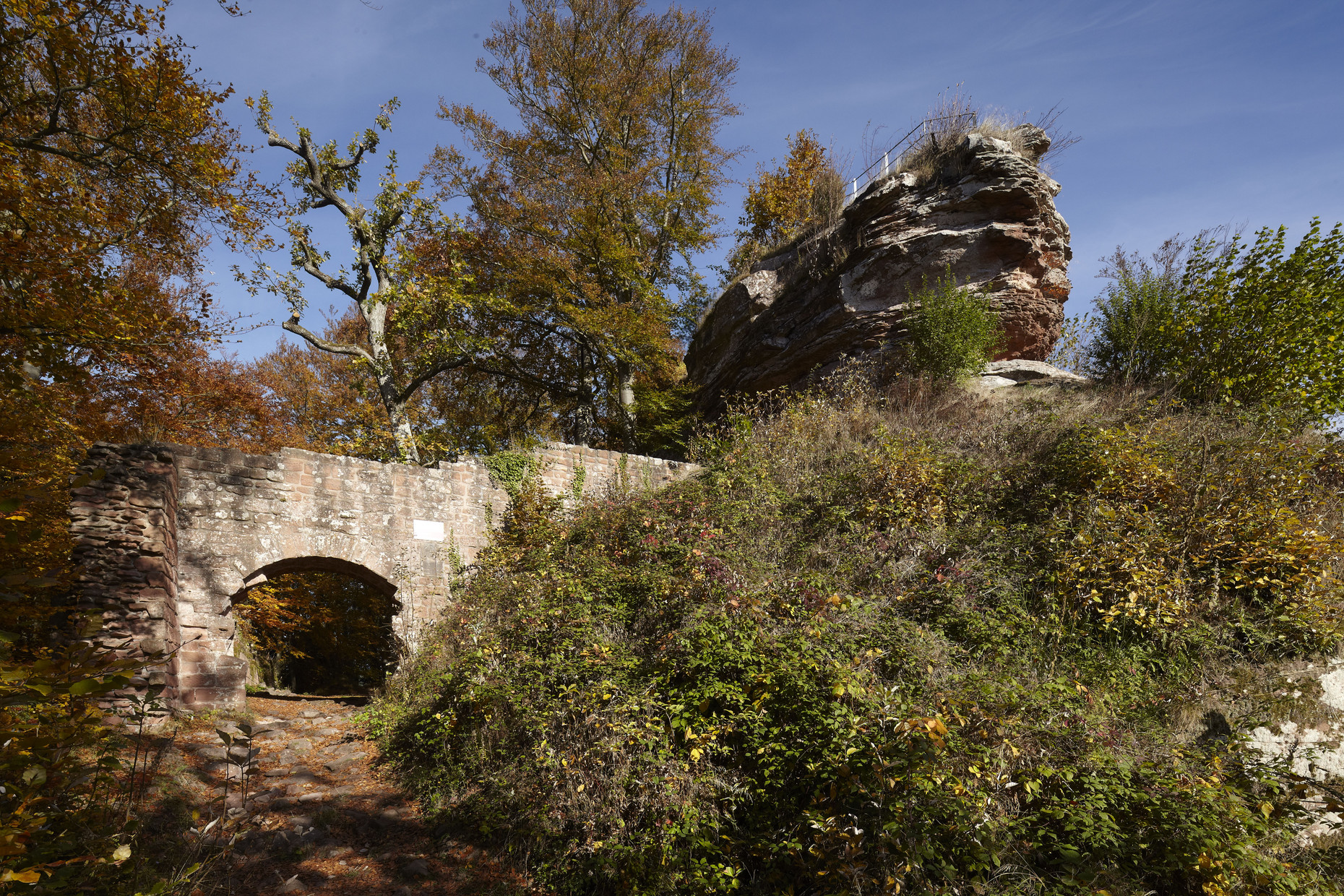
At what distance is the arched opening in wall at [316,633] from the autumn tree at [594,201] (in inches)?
278

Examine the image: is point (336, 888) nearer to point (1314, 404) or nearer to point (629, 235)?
→ point (1314, 404)

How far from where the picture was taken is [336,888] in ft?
13.3

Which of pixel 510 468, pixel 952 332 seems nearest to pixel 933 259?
pixel 952 332

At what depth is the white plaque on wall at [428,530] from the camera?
8.61 m

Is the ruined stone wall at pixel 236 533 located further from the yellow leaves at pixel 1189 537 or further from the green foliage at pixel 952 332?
the yellow leaves at pixel 1189 537

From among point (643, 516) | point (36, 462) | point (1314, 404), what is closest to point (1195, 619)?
point (1314, 404)

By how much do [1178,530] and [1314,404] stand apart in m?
4.17

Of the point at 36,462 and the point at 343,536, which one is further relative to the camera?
the point at 343,536

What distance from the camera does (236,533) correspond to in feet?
23.9

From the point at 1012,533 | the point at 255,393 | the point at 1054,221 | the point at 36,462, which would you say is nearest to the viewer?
the point at 1012,533

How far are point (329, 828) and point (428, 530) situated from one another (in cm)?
438

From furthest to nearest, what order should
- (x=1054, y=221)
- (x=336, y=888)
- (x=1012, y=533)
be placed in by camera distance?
(x=1054, y=221) → (x=1012, y=533) → (x=336, y=888)

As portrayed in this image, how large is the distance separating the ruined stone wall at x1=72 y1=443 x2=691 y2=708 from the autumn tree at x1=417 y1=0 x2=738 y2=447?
6437 millimetres

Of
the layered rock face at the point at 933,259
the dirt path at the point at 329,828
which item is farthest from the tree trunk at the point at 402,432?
the layered rock face at the point at 933,259
